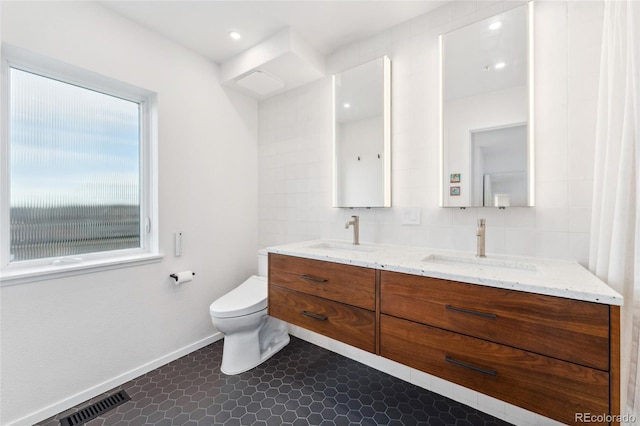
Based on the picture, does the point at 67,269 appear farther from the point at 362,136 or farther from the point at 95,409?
the point at 362,136

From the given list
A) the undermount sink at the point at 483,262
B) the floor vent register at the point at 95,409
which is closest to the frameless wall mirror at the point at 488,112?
the undermount sink at the point at 483,262

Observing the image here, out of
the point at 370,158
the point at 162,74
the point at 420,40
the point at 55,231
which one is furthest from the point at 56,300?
the point at 420,40

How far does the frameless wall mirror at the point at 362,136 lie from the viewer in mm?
1892

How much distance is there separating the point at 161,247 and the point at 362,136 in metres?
1.70

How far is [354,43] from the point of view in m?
2.07

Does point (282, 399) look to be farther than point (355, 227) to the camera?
No

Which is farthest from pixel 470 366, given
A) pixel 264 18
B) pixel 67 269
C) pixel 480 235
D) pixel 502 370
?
pixel 264 18

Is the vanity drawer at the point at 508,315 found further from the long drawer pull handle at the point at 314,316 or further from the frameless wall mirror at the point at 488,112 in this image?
the frameless wall mirror at the point at 488,112

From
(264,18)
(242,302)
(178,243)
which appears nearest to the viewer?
(264,18)

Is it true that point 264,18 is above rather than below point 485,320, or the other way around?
above

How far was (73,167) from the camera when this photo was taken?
1680mm

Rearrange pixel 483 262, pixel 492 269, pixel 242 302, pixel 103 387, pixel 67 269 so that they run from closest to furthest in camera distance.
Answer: pixel 492 269 < pixel 483 262 < pixel 67 269 < pixel 103 387 < pixel 242 302

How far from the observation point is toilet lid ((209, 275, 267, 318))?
5.88ft

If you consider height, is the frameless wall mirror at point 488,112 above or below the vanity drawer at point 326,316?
above
